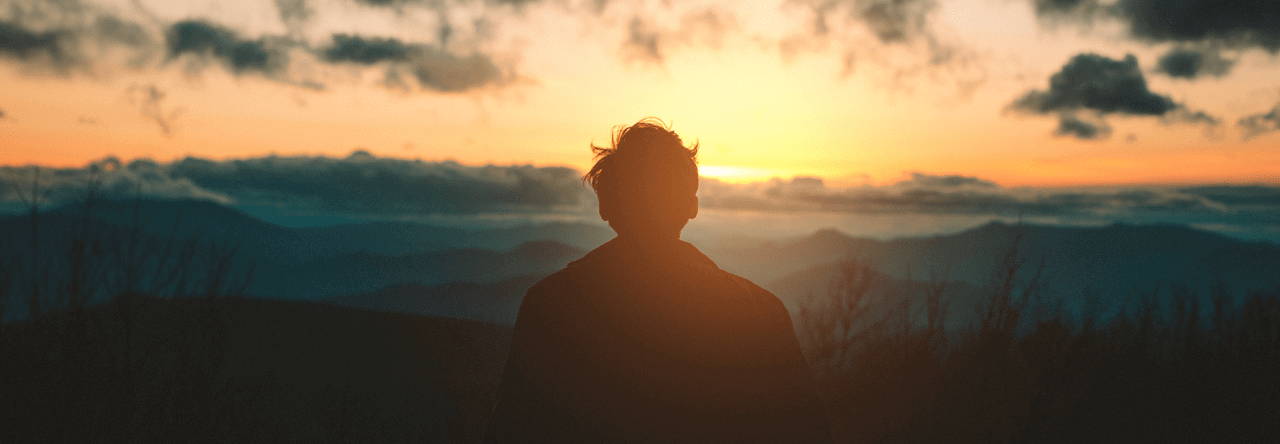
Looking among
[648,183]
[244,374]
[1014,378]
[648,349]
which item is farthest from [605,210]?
[244,374]

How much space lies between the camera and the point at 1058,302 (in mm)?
8828

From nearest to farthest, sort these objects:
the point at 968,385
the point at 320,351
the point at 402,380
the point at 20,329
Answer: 1. the point at 20,329
2. the point at 968,385
3. the point at 402,380
4. the point at 320,351

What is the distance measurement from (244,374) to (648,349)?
18747mm

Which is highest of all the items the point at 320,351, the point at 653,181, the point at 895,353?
the point at 653,181

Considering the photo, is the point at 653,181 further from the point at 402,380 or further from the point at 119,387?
the point at 402,380

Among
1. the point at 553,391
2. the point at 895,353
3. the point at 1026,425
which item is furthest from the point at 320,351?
the point at 553,391

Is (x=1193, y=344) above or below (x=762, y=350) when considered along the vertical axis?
below

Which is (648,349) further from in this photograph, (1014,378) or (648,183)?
(1014,378)

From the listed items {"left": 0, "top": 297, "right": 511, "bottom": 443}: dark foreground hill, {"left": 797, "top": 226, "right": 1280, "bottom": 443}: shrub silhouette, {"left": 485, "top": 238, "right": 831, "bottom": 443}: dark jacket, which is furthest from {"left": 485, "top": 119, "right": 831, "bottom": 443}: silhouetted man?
{"left": 797, "top": 226, "right": 1280, "bottom": 443}: shrub silhouette

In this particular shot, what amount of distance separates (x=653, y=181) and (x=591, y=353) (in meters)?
0.57

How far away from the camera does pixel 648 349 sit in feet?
6.18

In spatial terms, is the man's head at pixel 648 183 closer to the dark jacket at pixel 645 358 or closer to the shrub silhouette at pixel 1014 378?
the dark jacket at pixel 645 358

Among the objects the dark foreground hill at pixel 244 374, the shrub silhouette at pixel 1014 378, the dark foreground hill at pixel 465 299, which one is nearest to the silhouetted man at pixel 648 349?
the dark foreground hill at pixel 244 374

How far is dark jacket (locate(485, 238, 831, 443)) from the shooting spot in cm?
188
